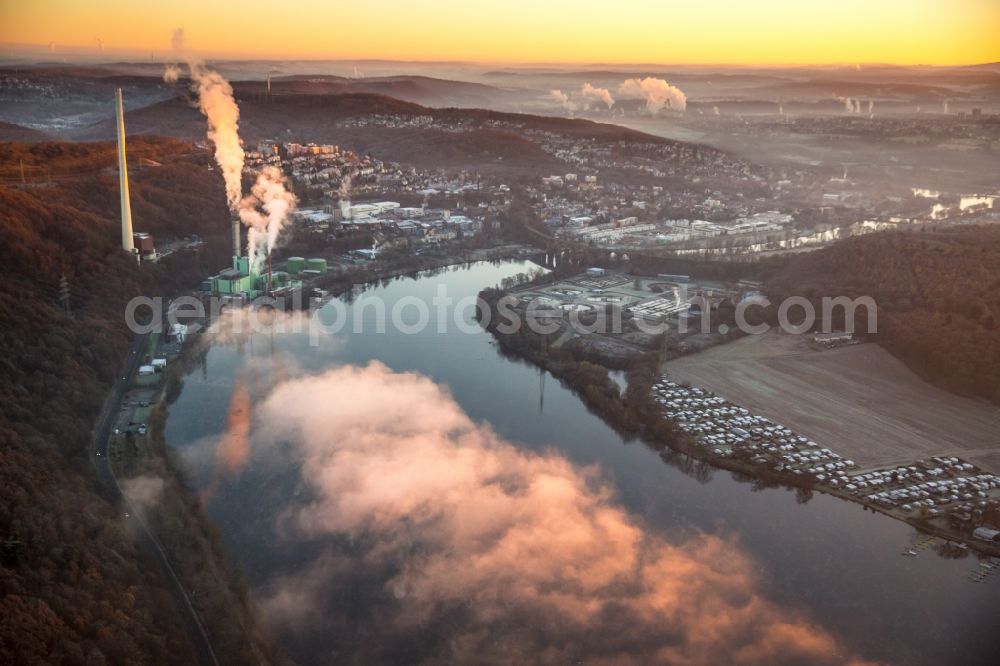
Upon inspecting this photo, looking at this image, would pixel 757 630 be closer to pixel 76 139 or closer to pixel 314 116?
pixel 76 139

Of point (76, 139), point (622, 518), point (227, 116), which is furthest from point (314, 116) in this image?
point (622, 518)

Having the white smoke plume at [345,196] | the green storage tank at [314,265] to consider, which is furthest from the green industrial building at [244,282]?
the white smoke plume at [345,196]

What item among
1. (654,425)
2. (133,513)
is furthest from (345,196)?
(133,513)

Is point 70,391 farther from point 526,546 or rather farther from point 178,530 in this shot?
point 526,546

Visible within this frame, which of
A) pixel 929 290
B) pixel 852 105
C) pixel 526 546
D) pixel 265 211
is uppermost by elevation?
pixel 852 105

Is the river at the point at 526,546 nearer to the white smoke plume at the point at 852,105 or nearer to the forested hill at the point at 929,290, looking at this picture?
the forested hill at the point at 929,290

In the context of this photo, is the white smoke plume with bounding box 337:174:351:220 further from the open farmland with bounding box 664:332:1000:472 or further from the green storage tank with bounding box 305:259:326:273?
the open farmland with bounding box 664:332:1000:472
